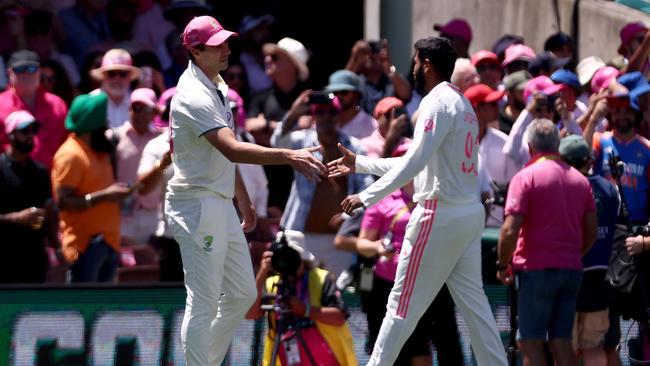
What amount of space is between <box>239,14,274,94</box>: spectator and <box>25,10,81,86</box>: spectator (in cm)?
153

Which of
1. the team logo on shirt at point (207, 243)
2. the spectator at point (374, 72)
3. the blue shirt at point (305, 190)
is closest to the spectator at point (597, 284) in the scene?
the blue shirt at point (305, 190)

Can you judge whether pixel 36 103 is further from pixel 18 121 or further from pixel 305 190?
pixel 305 190

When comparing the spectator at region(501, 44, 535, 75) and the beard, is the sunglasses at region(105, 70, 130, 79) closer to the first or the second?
the beard

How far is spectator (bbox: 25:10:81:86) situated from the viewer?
1398 centimetres

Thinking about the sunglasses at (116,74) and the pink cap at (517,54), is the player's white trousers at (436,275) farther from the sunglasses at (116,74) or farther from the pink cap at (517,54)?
the pink cap at (517,54)

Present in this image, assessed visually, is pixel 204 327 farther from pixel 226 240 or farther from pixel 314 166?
pixel 314 166

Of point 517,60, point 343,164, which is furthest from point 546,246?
point 517,60

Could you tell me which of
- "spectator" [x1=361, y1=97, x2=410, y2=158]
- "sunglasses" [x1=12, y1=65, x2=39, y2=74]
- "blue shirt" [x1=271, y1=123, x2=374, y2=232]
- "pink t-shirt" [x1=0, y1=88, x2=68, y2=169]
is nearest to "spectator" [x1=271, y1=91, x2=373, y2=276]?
"blue shirt" [x1=271, y1=123, x2=374, y2=232]

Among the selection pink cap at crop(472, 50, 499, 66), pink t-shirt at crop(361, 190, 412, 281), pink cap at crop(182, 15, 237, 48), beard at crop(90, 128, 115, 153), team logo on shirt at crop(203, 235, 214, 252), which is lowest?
pink t-shirt at crop(361, 190, 412, 281)

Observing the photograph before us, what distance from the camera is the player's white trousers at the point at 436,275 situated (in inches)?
356

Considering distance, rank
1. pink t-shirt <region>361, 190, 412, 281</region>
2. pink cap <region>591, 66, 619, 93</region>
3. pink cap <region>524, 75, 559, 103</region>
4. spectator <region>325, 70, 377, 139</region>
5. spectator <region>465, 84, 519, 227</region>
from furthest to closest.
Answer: spectator <region>325, 70, 377, 139</region>
pink cap <region>591, 66, 619, 93</region>
pink cap <region>524, 75, 559, 103</region>
spectator <region>465, 84, 519, 227</region>
pink t-shirt <region>361, 190, 412, 281</region>

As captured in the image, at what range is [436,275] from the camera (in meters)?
9.09

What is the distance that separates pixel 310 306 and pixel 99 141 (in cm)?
263

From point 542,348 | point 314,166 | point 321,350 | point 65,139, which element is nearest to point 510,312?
point 542,348
